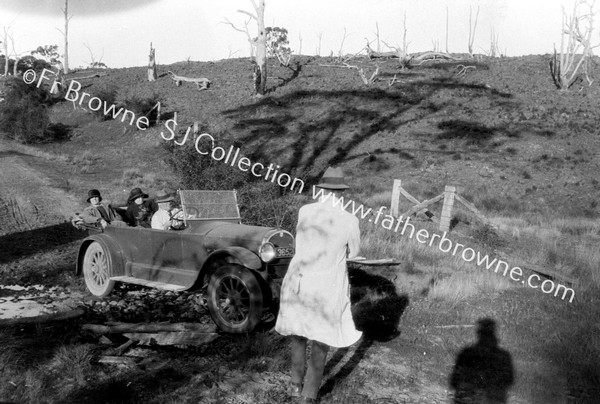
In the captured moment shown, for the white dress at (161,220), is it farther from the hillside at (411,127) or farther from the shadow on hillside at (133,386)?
the hillside at (411,127)

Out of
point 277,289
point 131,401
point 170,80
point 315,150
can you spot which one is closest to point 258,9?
point 315,150

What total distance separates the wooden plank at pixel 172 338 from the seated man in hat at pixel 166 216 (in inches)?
73.5

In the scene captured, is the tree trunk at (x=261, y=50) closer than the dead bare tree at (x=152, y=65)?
Yes

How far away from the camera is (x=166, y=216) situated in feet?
24.7

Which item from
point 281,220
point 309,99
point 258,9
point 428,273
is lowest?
point 428,273

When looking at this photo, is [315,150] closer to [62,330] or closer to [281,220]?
[281,220]

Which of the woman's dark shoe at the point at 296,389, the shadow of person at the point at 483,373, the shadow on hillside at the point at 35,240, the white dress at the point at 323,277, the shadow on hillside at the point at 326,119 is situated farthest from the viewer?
the shadow on hillside at the point at 326,119

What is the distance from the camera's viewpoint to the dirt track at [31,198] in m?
13.6

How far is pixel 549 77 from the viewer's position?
41344 mm

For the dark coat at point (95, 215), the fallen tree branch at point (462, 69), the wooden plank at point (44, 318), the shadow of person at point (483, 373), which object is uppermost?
the fallen tree branch at point (462, 69)

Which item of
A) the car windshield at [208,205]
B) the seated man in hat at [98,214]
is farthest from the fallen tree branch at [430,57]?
the car windshield at [208,205]

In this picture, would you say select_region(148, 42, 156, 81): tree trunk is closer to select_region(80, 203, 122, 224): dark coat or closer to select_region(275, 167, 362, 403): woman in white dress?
select_region(80, 203, 122, 224): dark coat

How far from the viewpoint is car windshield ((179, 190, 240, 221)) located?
735cm

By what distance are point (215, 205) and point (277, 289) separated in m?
1.78
